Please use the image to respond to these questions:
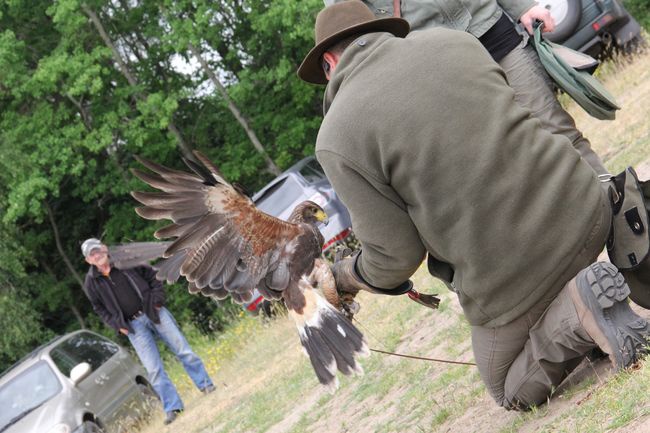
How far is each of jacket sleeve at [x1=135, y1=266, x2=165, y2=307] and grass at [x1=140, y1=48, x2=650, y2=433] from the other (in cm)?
137

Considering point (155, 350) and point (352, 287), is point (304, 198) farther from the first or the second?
point (352, 287)

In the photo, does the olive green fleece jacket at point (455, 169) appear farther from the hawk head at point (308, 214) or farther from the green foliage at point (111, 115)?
the green foliage at point (111, 115)

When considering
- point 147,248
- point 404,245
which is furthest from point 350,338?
point 147,248

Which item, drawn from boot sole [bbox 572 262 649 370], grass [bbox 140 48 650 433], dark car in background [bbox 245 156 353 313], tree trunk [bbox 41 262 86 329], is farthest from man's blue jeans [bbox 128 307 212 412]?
tree trunk [bbox 41 262 86 329]

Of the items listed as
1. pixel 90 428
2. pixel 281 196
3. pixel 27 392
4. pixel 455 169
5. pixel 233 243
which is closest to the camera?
pixel 455 169

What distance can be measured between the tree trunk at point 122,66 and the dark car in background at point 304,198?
9481 mm

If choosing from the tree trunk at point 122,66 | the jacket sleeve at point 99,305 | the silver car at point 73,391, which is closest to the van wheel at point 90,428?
the silver car at point 73,391

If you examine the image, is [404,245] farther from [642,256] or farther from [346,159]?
[642,256]

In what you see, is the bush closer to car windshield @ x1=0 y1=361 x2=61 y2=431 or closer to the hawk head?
car windshield @ x1=0 y1=361 x2=61 y2=431

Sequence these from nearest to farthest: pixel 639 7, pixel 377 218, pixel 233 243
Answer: pixel 377 218
pixel 233 243
pixel 639 7

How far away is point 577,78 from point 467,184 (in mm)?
1378

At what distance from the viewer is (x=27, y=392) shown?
1100 centimetres

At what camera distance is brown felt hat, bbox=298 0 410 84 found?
153 inches

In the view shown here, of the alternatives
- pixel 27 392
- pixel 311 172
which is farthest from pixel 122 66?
pixel 27 392
